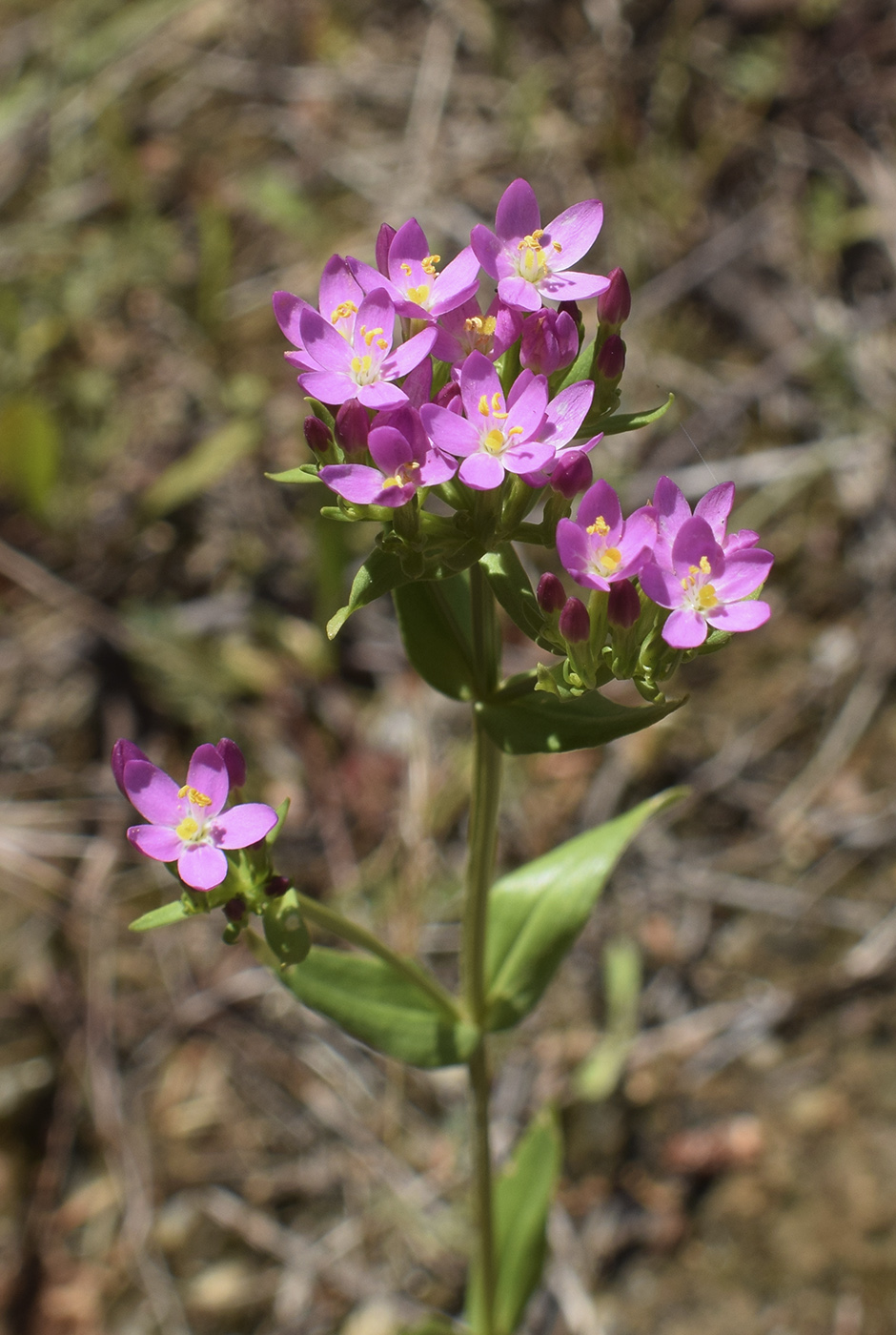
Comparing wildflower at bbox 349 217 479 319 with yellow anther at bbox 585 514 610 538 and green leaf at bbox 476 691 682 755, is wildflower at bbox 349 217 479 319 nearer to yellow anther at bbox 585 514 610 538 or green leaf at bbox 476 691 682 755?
yellow anther at bbox 585 514 610 538

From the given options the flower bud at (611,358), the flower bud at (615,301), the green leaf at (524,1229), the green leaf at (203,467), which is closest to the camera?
the flower bud at (611,358)

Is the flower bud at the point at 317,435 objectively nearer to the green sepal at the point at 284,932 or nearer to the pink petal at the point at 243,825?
the pink petal at the point at 243,825

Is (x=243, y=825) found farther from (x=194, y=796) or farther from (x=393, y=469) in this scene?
(x=393, y=469)

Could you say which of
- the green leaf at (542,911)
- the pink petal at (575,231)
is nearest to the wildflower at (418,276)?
the pink petal at (575,231)

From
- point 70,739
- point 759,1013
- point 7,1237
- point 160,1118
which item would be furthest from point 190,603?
point 759,1013

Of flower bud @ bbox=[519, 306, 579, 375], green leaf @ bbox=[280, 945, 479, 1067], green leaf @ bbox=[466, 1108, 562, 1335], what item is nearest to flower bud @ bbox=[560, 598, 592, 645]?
flower bud @ bbox=[519, 306, 579, 375]

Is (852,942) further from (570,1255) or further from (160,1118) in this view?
(160,1118)
